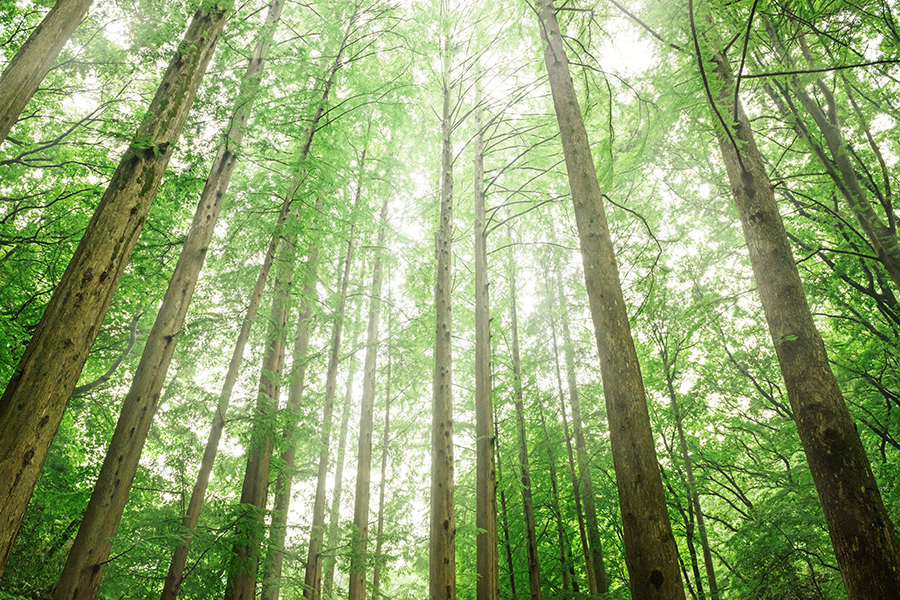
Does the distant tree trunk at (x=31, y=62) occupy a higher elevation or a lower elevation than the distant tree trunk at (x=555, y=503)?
higher

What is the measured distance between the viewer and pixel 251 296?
552 cm

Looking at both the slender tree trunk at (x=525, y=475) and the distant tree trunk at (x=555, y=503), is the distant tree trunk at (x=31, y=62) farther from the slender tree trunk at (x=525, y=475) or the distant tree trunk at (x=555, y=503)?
the distant tree trunk at (x=555, y=503)

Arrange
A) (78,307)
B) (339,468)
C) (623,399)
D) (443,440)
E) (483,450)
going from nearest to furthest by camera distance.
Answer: (623,399) < (78,307) < (443,440) < (483,450) < (339,468)

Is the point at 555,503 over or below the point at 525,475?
below

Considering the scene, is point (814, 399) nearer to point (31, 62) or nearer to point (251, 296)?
point (251, 296)

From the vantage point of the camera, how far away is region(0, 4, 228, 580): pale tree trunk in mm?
2795

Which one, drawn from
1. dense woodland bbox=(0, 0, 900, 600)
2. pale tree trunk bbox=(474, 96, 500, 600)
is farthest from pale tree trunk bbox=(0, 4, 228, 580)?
pale tree trunk bbox=(474, 96, 500, 600)

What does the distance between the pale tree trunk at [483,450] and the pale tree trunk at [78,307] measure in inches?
193

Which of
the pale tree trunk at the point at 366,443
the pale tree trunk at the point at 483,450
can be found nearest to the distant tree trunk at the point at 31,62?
the pale tree trunk at the point at 366,443

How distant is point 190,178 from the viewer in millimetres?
5715

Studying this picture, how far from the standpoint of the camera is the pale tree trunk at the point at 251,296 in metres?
4.39

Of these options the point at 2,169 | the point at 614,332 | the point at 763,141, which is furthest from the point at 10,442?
the point at 763,141

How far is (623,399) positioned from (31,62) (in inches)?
275

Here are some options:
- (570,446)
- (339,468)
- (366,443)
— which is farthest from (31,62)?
(570,446)
